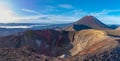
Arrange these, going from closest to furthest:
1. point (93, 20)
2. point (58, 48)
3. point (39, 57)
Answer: point (39, 57) < point (58, 48) < point (93, 20)

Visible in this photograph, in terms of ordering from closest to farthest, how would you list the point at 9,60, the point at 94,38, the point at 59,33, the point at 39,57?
1. the point at 9,60
2. the point at 39,57
3. the point at 94,38
4. the point at 59,33

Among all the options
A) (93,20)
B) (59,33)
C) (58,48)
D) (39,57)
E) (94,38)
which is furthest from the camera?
(93,20)

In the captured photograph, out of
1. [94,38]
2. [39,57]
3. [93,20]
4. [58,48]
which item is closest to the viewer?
[39,57]

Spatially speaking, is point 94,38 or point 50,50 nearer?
point 94,38

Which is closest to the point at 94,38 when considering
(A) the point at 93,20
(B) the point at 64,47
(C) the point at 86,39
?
(C) the point at 86,39

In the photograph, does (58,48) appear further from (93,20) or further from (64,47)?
(93,20)

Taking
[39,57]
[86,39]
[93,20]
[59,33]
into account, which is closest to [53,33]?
[59,33]

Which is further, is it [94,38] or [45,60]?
[94,38]

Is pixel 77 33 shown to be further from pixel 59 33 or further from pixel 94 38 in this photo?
pixel 94 38

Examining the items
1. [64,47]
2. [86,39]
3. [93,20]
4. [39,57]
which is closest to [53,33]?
[64,47]
